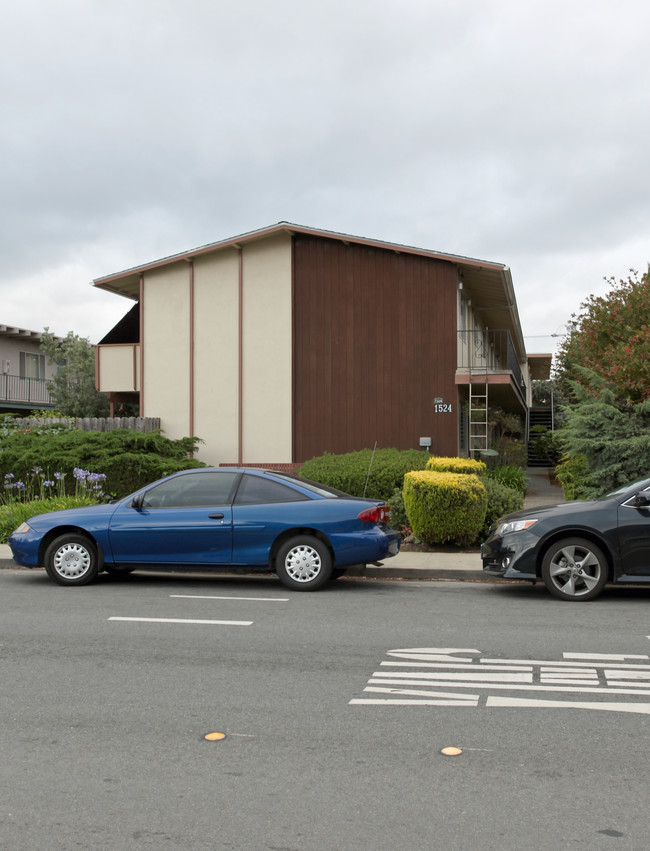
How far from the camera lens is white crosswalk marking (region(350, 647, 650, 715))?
5605mm

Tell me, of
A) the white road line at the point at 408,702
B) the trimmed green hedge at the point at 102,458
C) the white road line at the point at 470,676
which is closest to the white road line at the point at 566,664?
the white road line at the point at 470,676

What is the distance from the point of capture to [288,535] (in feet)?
33.1

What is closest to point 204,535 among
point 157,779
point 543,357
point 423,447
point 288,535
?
point 288,535

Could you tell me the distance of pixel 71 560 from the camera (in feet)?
34.2

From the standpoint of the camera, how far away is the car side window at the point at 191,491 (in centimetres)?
1040

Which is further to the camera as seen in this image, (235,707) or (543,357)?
(543,357)

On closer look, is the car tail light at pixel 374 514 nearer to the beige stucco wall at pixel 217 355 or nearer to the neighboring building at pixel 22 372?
the beige stucco wall at pixel 217 355

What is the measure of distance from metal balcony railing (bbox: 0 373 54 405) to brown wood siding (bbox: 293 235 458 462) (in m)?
17.0

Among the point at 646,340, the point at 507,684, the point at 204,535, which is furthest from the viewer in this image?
the point at 646,340

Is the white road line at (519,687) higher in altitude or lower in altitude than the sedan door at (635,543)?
lower

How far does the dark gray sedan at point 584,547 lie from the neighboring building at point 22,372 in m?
29.5

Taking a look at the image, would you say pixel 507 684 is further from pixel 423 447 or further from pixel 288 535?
pixel 423 447

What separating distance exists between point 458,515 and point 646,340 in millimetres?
6101

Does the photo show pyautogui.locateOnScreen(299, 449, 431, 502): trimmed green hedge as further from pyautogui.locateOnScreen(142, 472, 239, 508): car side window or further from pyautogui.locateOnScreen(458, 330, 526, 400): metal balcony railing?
pyautogui.locateOnScreen(142, 472, 239, 508): car side window
